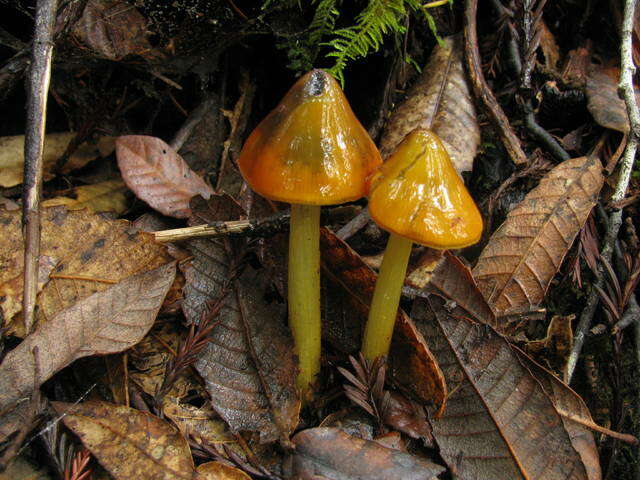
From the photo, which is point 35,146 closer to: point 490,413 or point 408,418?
point 408,418

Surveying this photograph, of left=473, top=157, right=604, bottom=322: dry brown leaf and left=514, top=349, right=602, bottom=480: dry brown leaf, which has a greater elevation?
left=473, top=157, right=604, bottom=322: dry brown leaf

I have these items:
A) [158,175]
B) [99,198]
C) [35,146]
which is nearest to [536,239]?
[158,175]

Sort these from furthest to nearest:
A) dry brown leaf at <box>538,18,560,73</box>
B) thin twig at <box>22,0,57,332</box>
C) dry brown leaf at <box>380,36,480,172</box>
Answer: dry brown leaf at <box>538,18,560,73</box>
dry brown leaf at <box>380,36,480,172</box>
thin twig at <box>22,0,57,332</box>

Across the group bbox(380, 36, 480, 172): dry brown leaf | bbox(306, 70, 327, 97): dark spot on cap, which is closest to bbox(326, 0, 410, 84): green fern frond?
bbox(380, 36, 480, 172): dry brown leaf

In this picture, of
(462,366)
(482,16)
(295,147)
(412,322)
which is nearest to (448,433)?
(462,366)

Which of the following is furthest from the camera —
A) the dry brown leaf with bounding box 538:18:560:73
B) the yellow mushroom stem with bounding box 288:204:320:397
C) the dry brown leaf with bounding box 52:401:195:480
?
the dry brown leaf with bounding box 538:18:560:73

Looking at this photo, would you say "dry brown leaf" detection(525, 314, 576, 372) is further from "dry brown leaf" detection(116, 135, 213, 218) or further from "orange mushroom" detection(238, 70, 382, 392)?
"dry brown leaf" detection(116, 135, 213, 218)

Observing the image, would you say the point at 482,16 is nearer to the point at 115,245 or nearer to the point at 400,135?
the point at 400,135
